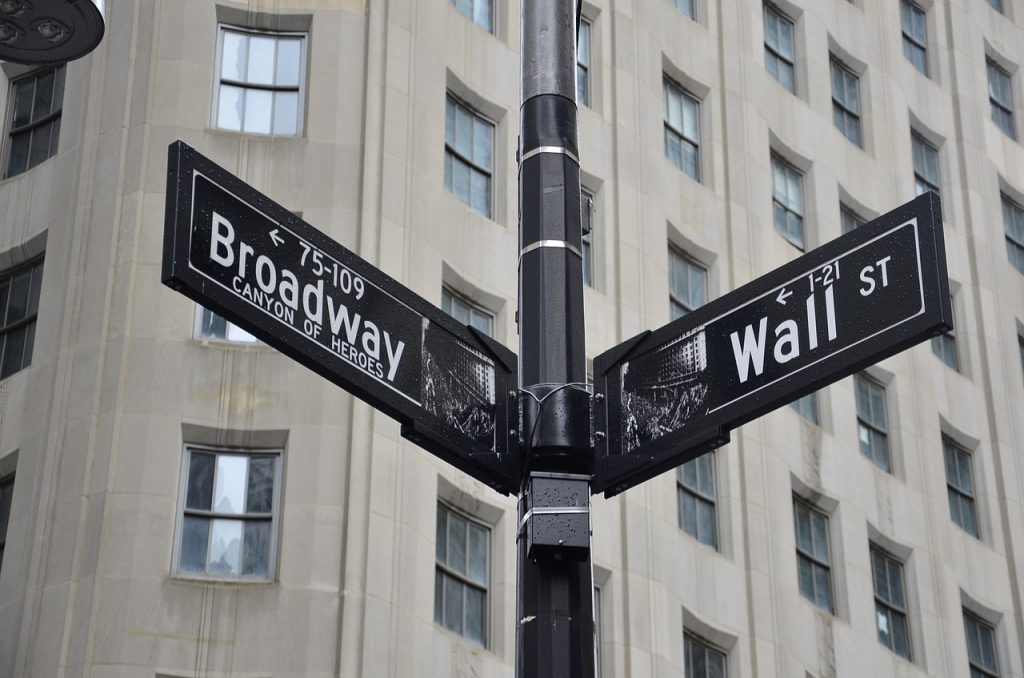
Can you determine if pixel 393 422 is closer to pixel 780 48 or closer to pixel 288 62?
pixel 288 62

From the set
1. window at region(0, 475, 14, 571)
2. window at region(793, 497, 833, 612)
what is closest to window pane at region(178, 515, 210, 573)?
window at region(0, 475, 14, 571)

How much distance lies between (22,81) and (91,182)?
3.08m

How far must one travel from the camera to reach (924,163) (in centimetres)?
3612

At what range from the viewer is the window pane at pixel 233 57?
23.5 metres

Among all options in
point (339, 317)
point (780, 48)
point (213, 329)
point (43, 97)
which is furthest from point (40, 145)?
point (339, 317)

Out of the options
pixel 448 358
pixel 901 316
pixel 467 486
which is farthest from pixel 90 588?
pixel 901 316

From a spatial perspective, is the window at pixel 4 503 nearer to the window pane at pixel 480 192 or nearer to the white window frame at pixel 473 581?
the white window frame at pixel 473 581

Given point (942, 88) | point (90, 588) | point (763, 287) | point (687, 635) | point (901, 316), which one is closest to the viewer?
point (901, 316)

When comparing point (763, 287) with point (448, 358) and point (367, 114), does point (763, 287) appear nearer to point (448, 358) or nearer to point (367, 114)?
point (448, 358)

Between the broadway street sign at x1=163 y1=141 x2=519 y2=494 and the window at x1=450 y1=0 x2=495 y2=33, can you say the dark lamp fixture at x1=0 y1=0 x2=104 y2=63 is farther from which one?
the window at x1=450 y1=0 x2=495 y2=33

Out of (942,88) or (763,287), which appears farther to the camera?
(942,88)

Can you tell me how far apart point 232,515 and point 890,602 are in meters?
13.3

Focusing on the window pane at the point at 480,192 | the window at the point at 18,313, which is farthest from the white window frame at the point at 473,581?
the window at the point at 18,313

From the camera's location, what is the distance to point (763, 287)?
7270mm
